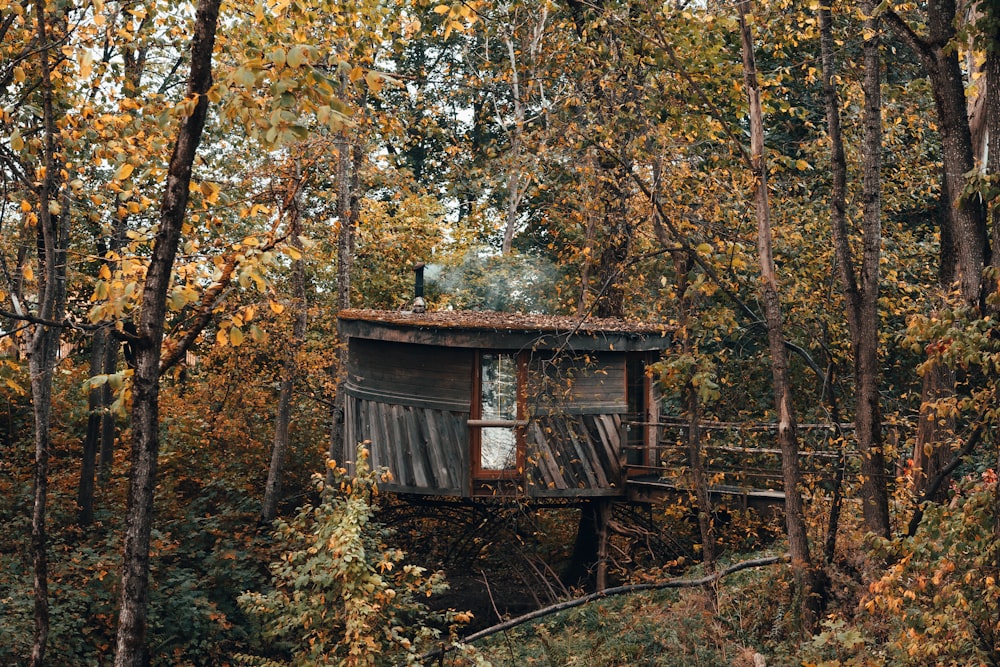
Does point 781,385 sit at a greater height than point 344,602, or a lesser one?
greater

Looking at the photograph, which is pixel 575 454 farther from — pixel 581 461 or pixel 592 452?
pixel 592 452

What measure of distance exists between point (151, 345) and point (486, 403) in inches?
428

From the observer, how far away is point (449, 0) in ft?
24.7

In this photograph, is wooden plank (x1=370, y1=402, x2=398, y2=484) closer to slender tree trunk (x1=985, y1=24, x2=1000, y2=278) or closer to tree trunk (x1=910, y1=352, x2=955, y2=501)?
tree trunk (x1=910, y1=352, x2=955, y2=501)

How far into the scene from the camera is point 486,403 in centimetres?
1573

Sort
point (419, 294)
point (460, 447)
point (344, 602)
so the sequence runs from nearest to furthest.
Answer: point (344, 602)
point (460, 447)
point (419, 294)

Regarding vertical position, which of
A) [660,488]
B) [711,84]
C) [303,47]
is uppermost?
[711,84]

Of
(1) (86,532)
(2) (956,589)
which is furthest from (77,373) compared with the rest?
(2) (956,589)

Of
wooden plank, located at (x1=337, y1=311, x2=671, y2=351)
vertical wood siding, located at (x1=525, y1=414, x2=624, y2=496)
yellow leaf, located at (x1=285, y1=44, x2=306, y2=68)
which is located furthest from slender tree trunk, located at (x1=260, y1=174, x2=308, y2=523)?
yellow leaf, located at (x1=285, y1=44, x2=306, y2=68)

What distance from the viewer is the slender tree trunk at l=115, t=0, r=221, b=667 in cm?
499

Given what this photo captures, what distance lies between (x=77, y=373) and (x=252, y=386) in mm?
3934

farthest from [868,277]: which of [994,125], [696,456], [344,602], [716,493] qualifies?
[344,602]

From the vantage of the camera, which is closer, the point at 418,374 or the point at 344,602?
the point at 344,602

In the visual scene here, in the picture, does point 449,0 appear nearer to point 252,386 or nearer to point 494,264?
point 252,386
